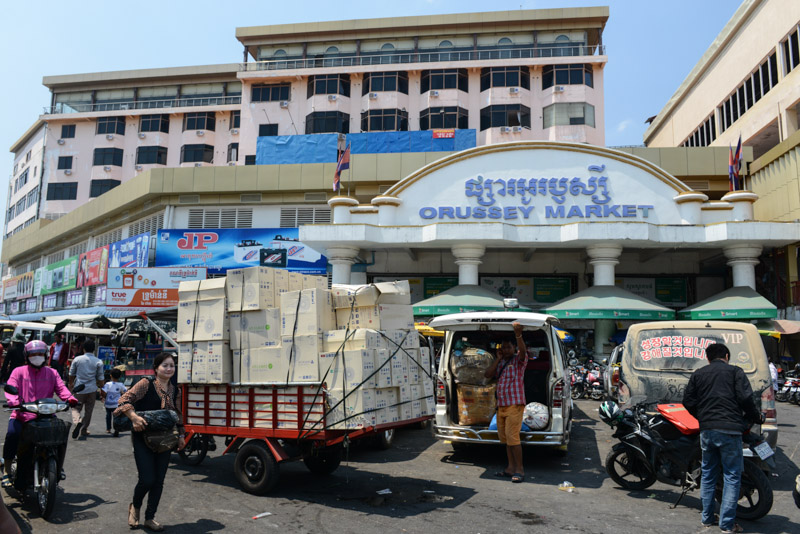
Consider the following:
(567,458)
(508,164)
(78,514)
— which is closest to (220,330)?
(78,514)

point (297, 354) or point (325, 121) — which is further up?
point (325, 121)

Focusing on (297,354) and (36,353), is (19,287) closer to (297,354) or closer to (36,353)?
(36,353)

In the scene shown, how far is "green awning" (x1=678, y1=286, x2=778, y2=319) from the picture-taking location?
16938 millimetres

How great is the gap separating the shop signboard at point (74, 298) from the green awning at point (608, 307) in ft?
97.0

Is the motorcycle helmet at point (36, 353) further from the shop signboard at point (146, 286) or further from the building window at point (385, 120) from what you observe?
the building window at point (385, 120)

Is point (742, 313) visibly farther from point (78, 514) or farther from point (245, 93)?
point (245, 93)

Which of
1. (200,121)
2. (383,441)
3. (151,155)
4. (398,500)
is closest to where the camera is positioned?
(398,500)

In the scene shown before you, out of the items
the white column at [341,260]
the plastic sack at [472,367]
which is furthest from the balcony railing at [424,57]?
the plastic sack at [472,367]

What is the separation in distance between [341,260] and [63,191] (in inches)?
1540

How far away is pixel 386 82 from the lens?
37750mm

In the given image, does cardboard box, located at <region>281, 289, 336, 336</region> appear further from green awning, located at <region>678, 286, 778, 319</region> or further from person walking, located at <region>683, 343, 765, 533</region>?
green awning, located at <region>678, 286, 778, 319</region>

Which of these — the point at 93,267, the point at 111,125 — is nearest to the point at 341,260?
the point at 93,267

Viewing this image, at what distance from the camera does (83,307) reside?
33875mm

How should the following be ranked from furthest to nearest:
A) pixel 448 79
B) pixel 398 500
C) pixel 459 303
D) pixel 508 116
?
pixel 448 79 < pixel 508 116 < pixel 459 303 < pixel 398 500
